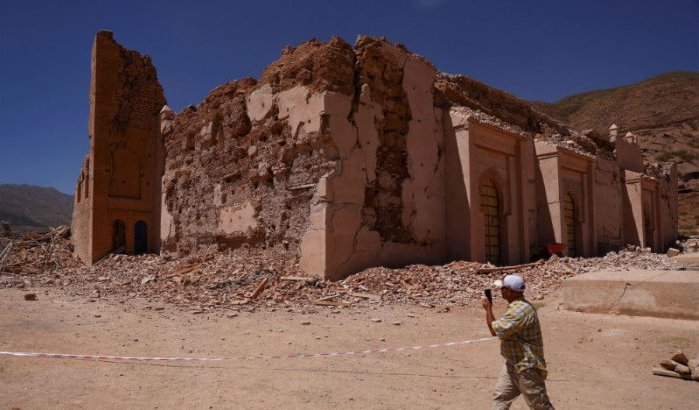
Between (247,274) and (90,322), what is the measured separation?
3.54 m

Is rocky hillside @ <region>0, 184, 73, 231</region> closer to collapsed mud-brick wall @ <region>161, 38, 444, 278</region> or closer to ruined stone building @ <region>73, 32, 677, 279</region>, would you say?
ruined stone building @ <region>73, 32, 677, 279</region>

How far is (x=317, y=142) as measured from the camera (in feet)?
33.9

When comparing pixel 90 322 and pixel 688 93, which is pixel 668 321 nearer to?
pixel 90 322

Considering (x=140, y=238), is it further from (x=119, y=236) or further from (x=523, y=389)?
(x=523, y=389)

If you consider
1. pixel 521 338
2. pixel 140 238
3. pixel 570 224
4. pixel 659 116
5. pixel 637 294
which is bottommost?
pixel 637 294

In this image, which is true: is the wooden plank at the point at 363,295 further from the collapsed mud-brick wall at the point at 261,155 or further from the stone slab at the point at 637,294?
the stone slab at the point at 637,294

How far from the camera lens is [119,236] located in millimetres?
20219

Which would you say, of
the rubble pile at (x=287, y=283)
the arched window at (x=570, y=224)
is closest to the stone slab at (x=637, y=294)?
the rubble pile at (x=287, y=283)

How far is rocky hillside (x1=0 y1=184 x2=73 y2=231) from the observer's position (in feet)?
272

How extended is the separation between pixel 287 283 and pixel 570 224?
1092 cm

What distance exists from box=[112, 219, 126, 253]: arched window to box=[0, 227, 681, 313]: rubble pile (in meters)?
5.82

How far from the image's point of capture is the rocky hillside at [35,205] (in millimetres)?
82912

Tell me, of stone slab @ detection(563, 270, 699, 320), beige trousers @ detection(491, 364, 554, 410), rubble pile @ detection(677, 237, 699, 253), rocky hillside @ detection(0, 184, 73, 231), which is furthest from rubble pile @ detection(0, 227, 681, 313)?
rocky hillside @ detection(0, 184, 73, 231)

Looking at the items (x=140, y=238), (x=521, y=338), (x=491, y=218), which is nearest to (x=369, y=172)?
(x=491, y=218)
